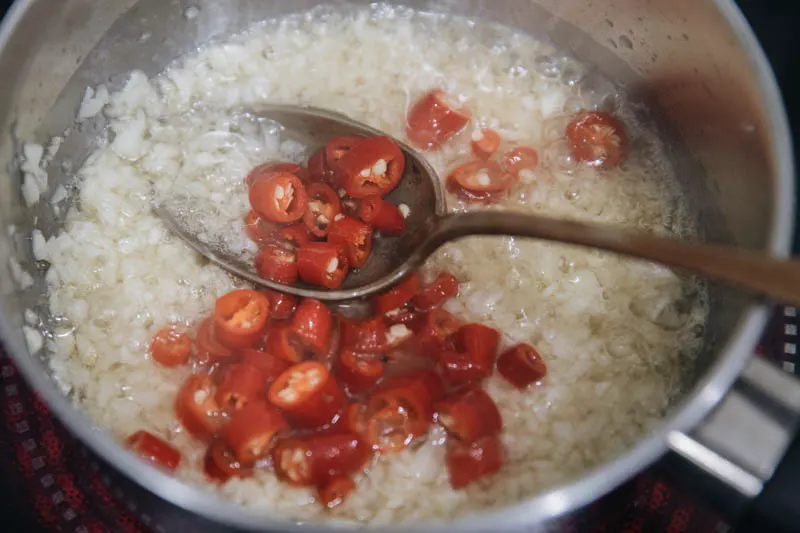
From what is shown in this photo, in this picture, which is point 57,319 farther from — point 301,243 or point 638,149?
point 638,149

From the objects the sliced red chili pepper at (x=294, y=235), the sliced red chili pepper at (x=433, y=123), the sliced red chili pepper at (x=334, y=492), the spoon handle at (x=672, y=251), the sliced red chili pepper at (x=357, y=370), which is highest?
the spoon handle at (x=672, y=251)

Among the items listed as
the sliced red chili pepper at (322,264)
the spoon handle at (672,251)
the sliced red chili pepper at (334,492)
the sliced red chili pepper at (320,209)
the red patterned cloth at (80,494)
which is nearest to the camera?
the spoon handle at (672,251)

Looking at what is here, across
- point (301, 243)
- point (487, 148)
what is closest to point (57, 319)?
point (301, 243)

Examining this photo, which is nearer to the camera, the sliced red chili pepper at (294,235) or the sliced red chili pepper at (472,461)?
the sliced red chili pepper at (472,461)

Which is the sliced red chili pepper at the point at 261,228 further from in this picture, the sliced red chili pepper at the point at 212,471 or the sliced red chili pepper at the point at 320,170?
the sliced red chili pepper at the point at 212,471

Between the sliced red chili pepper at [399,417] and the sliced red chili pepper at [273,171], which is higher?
the sliced red chili pepper at [273,171]

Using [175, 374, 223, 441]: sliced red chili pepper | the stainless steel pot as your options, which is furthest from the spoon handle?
[175, 374, 223, 441]: sliced red chili pepper

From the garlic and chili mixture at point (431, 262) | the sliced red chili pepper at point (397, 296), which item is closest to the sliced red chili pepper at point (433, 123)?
the garlic and chili mixture at point (431, 262)
